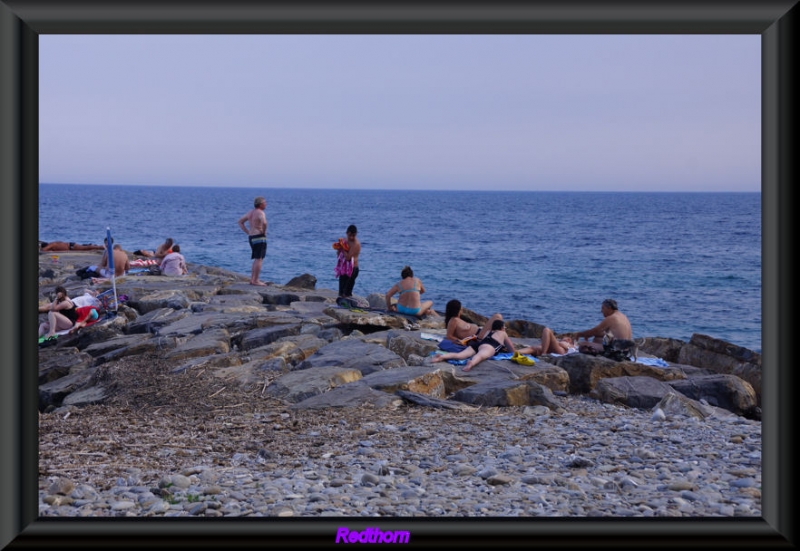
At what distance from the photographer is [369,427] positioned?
6684 millimetres

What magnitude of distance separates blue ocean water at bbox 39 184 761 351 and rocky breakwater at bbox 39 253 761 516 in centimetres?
1555

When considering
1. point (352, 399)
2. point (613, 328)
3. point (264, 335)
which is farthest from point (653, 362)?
point (264, 335)

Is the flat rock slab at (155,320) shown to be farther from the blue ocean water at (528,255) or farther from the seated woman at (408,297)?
the blue ocean water at (528,255)

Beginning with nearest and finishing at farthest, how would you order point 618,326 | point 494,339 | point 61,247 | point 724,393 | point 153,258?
1. point 724,393
2. point 494,339
3. point 618,326
4. point 153,258
5. point 61,247

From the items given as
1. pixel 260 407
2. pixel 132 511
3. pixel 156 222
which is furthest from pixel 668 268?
pixel 156 222

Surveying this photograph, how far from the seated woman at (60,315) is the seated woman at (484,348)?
7.00 metres

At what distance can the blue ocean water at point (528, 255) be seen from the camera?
29.6m

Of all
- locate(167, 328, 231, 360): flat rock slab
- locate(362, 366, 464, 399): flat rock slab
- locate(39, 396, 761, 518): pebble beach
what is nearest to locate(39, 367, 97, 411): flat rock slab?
locate(167, 328, 231, 360): flat rock slab

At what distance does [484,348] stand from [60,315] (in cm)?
744

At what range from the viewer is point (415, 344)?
403 inches

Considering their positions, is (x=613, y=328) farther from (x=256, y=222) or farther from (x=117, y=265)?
(x=117, y=265)

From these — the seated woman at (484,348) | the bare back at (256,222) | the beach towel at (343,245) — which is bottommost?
the seated woman at (484,348)

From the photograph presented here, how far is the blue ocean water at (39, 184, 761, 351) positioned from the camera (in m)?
29.6

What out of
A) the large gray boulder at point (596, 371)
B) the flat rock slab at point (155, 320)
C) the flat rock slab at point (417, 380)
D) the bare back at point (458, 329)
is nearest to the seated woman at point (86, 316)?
the flat rock slab at point (155, 320)
